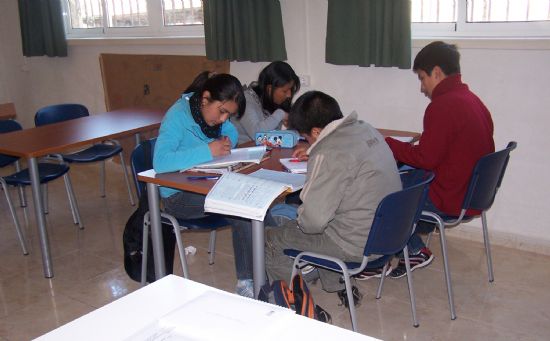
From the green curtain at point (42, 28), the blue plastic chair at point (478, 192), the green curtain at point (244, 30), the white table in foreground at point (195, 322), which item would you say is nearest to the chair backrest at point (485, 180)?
the blue plastic chair at point (478, 192)

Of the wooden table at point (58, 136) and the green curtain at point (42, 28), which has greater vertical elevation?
the green curtain at point (42, 28)

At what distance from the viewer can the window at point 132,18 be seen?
477 cm

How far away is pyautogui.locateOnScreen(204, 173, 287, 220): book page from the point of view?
2051mm

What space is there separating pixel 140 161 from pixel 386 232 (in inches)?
48.5

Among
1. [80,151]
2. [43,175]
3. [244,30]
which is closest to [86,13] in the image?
[80,151]

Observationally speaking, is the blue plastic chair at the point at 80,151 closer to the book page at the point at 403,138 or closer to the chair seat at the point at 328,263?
the book page at the point at 403,138

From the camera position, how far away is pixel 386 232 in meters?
2.12

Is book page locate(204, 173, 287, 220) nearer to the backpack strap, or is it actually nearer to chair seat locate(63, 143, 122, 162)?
the backpack strap

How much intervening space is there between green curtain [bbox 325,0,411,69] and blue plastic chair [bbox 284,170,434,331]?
1.34 meters

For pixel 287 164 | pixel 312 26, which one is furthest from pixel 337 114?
pixel 312 26

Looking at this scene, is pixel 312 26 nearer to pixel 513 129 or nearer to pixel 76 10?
pixel 513 129

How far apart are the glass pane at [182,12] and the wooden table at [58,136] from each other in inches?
40.4

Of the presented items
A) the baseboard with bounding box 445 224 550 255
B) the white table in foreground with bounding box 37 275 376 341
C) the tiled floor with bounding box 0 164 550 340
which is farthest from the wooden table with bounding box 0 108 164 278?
the white table in foreground with bounding box 37 275 376 341

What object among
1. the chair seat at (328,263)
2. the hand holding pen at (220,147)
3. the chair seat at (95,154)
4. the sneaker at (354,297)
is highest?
the hand holding pen at (220,147)
